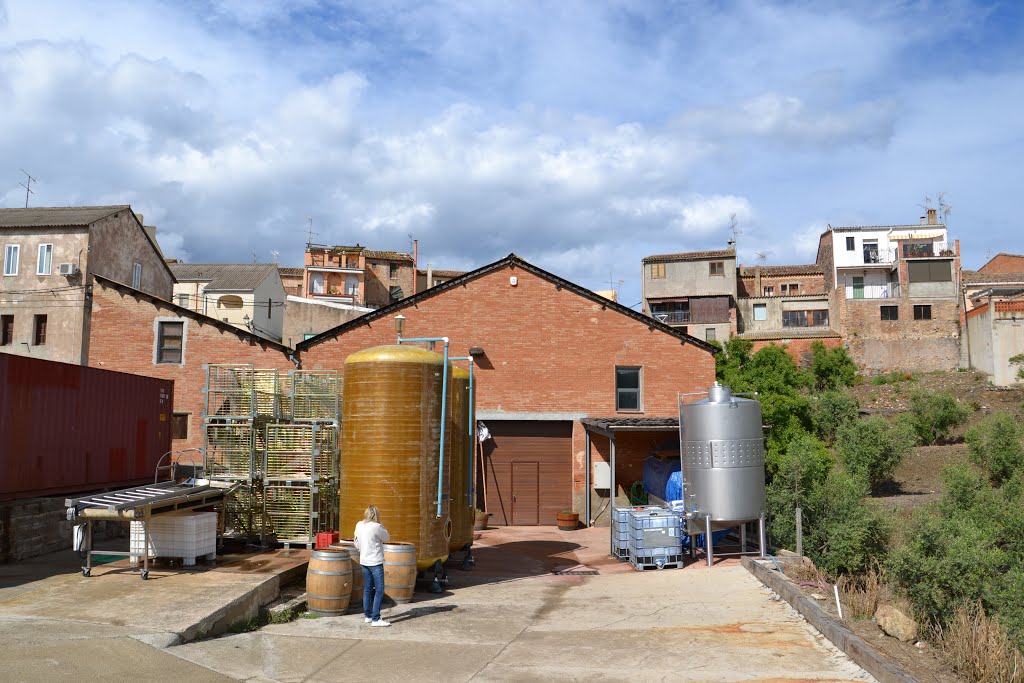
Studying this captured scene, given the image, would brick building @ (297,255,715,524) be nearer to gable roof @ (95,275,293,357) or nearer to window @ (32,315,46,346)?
gable roof @ (95,275,293,357)

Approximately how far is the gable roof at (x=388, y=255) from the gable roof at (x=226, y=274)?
1577cm

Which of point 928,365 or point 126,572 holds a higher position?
point 928,365

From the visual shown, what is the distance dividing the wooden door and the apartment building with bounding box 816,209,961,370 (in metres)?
38.5

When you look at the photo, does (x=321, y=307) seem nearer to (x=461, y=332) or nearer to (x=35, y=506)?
(x=461, y=332)

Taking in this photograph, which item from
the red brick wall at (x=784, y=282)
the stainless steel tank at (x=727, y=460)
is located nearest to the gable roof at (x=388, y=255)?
the red brick wall at (x=784, y=282)

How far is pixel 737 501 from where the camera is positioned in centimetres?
1530

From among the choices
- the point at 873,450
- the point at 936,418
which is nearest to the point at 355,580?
the point at 873,450

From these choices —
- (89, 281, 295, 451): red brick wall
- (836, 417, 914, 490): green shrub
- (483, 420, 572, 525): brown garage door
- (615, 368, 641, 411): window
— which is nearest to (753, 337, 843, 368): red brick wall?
(836, 417, 914, 490): green shrub

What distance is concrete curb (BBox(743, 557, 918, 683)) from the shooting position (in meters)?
7.96

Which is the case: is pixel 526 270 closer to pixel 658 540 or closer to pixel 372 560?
pixel 658 540

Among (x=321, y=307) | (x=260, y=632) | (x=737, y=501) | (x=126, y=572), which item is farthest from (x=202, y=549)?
(x=321, y=307)

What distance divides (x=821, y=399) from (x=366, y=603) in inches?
1380

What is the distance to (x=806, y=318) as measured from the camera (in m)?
59.8

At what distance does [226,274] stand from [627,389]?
33.3 meters
